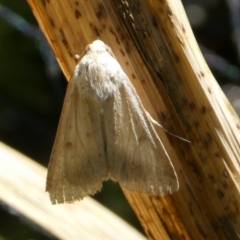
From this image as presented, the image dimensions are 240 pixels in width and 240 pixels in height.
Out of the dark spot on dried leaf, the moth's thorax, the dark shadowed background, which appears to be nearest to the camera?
the dark spot on dried leaf

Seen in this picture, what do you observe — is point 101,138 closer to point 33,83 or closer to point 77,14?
point 77,14

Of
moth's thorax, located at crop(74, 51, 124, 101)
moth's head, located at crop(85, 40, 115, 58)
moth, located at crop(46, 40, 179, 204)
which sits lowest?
moth, located at crop(46, 40, 179, 204)

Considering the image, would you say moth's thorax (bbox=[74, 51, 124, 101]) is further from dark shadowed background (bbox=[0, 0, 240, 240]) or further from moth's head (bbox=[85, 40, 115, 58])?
dark shadowed background (bbox=[0, 0, 240, 240])

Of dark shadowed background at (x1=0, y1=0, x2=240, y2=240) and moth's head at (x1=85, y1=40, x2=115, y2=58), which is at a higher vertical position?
moth's head at (x1=85, y1=40, x2=115, y2=58)

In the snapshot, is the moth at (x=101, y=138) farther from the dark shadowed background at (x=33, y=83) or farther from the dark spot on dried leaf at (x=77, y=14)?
the dark shadowed background at (x=33, y=83)

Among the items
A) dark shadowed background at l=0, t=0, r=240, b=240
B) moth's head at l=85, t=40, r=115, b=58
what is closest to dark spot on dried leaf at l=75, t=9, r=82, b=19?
moth's head at l=85, t=40, r=115, b=58

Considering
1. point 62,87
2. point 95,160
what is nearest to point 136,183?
point 95,160
